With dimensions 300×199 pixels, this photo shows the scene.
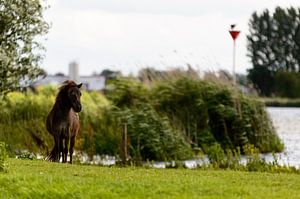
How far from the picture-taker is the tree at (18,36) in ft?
84.7

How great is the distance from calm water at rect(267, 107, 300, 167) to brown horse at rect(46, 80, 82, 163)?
221 inches

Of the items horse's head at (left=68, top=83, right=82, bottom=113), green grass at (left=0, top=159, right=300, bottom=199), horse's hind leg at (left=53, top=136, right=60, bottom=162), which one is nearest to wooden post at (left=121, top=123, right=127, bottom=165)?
horse's hind leg at (left=53, top=136, right=60, bottom=162)

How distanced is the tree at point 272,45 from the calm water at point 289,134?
638 inches

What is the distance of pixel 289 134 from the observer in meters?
34.2

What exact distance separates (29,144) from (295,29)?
3762cm

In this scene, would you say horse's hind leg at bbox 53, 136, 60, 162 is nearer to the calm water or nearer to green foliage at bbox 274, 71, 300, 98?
the calm water

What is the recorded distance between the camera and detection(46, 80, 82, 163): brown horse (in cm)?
1958

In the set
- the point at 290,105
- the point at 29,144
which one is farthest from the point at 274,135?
the point at 290,105

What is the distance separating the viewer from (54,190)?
1304 centimetres

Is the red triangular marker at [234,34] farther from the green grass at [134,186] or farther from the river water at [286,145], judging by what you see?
the green grass at [134,186]

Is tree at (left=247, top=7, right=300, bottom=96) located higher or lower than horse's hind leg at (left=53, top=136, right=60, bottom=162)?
higher

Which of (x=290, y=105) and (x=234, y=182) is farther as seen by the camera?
(x=290, y=105)

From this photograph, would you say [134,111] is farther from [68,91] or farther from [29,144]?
[68,91]

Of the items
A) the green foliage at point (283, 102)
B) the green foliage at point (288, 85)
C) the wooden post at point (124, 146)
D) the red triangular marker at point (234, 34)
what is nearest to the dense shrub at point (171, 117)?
the red triangular marker at point (234, 34)
